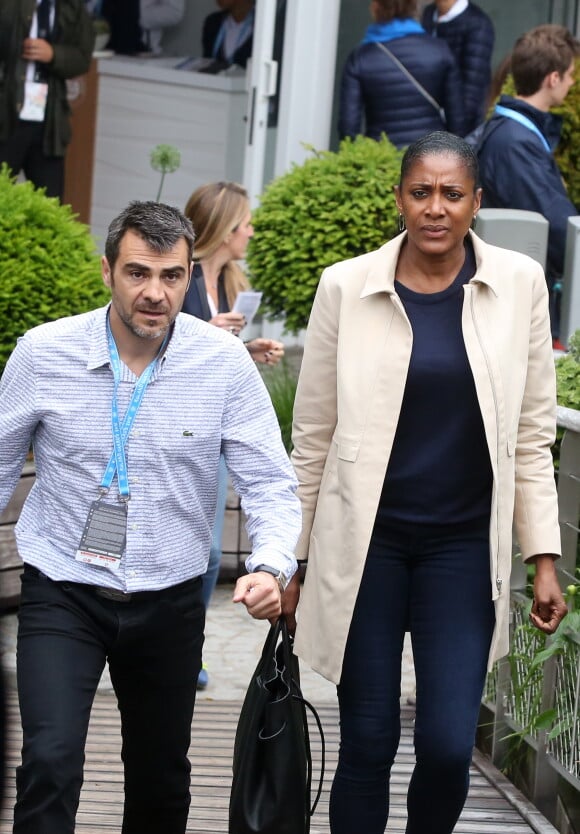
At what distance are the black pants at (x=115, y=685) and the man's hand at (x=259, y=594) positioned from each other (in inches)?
10.3

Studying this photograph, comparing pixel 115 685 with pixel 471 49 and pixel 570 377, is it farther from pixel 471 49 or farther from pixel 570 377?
pixel 471 49

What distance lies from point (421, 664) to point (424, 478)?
1.57ft

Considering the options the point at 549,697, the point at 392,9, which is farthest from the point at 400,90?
the point at 549,697

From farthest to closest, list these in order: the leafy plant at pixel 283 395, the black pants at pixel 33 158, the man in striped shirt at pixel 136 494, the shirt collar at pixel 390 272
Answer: the black pants at pixel 33 158 < the leafy plant at pixel 283 395 < the shirt collar at pixel 390 272 < the man in striped shirt at pixel 136 494

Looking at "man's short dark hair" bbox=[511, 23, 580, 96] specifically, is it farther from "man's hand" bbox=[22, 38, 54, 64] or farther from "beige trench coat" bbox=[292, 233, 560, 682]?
"man's hand" bbox=[22, 38, 54, 64]

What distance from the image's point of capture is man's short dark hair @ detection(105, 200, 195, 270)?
3.68m

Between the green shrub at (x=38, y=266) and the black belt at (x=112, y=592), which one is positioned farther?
the green shrub at (x=38, y=266)

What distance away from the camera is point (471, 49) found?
29.7 ft

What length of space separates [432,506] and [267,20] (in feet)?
22.7

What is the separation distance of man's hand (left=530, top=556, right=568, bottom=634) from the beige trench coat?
62 mm

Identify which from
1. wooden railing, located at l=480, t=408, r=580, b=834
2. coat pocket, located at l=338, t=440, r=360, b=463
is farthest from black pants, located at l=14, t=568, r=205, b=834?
wooden railing, located at l=480, t=408, r=580, b=834

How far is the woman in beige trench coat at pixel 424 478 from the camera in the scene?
3.73m

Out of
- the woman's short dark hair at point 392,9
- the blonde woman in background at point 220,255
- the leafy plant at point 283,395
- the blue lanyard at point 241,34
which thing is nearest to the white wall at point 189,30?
the blue lanyard at point 241,34

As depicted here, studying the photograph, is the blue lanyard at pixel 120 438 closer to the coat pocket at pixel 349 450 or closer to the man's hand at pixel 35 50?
the coat pocket at pixel 349 450
